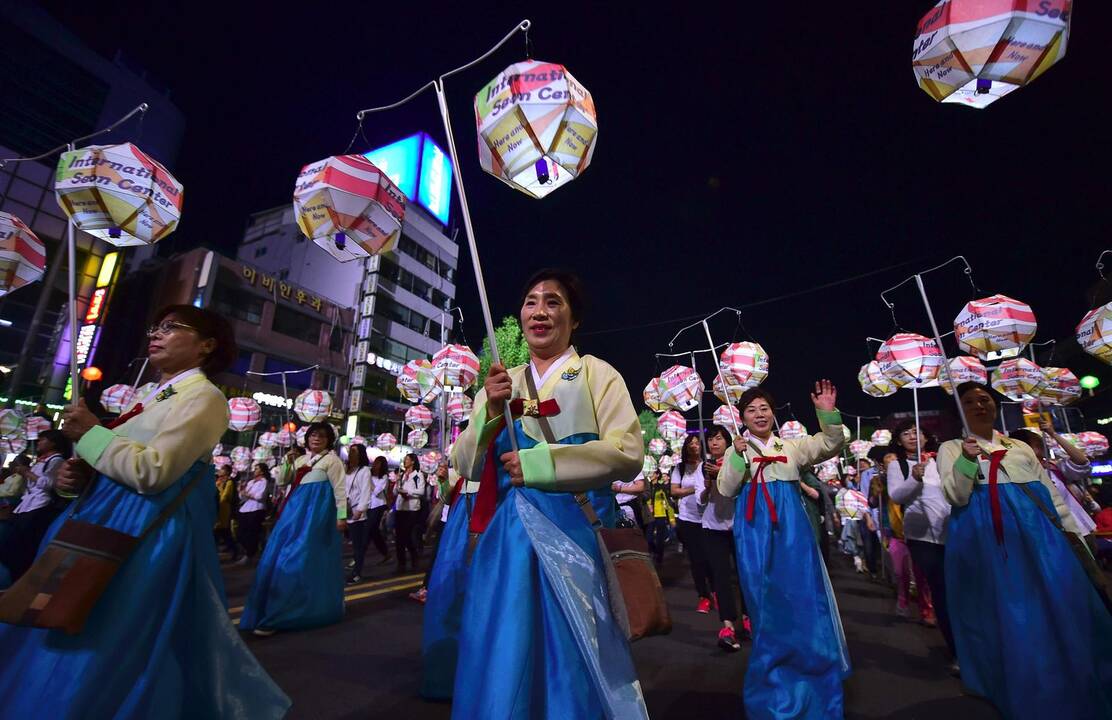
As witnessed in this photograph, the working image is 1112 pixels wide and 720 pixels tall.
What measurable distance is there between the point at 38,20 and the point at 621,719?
4550 centimetres

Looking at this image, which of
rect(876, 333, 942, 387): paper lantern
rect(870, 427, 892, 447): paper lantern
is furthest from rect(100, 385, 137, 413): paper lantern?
rect(870, 427, 892, 447): paper lantern

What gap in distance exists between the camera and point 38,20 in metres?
30.2

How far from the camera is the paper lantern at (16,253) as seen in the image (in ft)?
16.5

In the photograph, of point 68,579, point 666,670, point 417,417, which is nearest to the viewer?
point 68,579

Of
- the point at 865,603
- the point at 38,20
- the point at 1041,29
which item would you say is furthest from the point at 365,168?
the point at 38,20

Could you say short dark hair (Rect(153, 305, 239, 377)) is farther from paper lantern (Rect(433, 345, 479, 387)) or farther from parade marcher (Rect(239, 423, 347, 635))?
paper lantern (Rect(433, 345, 479, 387))

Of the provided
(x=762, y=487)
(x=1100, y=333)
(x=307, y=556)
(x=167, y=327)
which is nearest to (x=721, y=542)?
(x=762, y=487)

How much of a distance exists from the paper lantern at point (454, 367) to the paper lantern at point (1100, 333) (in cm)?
1012

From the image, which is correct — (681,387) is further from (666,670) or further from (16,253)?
(16,253)

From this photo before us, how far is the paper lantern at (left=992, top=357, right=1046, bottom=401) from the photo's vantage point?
32.2 feet

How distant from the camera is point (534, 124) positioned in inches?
141

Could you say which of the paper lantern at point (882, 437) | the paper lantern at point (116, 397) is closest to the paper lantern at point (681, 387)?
the paper lantern at point (882, 437)

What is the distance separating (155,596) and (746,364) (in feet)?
28.9

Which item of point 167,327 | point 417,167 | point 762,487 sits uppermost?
point 417,167
